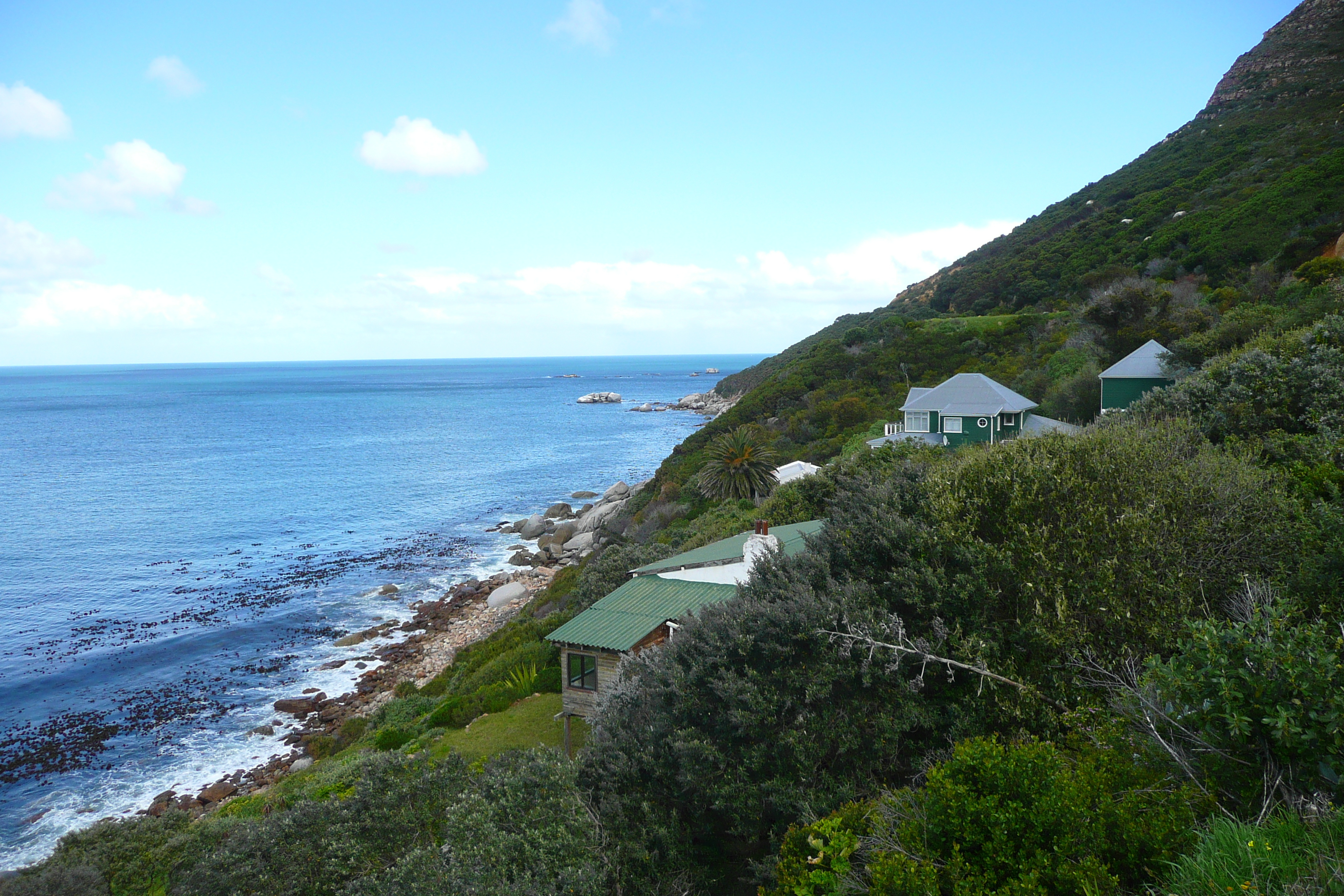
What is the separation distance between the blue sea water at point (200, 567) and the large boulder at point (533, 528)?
1713 mm

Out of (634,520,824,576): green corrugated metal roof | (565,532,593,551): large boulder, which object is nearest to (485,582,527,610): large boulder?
(565,532,593,551): large boulder

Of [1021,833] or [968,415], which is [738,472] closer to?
[968,415]

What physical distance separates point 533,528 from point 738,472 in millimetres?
18936

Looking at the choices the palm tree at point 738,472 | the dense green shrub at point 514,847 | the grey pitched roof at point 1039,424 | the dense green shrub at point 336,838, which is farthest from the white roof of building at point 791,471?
the dense green shrub at point 514,847

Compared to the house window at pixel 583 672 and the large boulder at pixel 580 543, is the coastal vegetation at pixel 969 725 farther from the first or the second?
the large boulder at pixel 580 543

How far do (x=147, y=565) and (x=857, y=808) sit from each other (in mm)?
45445

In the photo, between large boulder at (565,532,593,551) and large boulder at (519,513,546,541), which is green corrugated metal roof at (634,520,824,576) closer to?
large boulder at (565,532,593,551)

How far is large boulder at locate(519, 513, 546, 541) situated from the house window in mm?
33195

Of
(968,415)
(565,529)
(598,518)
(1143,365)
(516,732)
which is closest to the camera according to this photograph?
(516,732)

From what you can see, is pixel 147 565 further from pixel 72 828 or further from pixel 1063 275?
pixel 1063 275

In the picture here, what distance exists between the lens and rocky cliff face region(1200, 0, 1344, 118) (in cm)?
6819

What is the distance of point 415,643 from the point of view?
3153cm

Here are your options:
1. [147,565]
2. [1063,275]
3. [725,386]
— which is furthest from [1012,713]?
[725,386]

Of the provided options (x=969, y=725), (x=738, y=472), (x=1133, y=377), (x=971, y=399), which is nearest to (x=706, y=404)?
(x=738, y=472)
